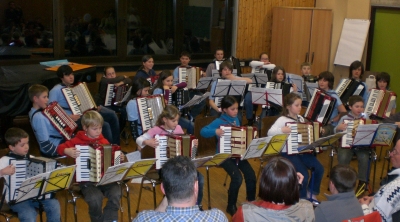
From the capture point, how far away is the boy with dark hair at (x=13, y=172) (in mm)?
4945

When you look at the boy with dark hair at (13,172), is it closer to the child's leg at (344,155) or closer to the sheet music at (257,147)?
the sheet music at (257,147)

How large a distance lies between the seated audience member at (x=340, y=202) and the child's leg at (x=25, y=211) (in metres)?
2.77

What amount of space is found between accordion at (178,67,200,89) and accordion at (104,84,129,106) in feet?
4.38

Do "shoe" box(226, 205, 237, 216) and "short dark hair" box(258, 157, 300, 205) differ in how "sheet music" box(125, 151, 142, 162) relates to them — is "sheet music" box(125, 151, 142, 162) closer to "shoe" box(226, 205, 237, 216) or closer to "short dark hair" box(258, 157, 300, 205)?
"shoe" box(226, 205, 237, 216)

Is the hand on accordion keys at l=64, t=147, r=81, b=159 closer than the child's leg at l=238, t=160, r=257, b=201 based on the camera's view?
Yes

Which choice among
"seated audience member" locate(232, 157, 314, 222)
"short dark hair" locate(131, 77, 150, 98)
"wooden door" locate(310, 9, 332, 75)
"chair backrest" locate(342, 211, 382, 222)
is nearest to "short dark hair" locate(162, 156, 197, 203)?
"seated audience member" locate(232, 157, 314, 222)

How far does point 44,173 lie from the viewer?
4.74 metres

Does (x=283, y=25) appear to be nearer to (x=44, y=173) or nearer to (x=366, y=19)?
(x=366, y=19)

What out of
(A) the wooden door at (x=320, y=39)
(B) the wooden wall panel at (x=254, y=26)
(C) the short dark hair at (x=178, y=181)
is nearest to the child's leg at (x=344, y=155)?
(C) the short dark hair at (x=178, y=181)

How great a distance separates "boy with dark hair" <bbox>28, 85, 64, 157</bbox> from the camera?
A: 20.4ft

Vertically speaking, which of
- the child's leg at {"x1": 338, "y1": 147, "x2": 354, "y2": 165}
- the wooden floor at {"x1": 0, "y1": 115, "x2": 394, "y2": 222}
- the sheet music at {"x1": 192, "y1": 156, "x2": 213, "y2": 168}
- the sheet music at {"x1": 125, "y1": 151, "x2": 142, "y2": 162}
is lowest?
the wooden floor at {"x1": 0, "y1": 115, "x2": 394, "y2": 222}

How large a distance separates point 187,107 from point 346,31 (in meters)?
5.75

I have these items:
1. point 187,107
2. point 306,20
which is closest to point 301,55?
point 306,20

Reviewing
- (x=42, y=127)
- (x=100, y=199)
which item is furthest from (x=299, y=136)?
(x=42, y=127)
